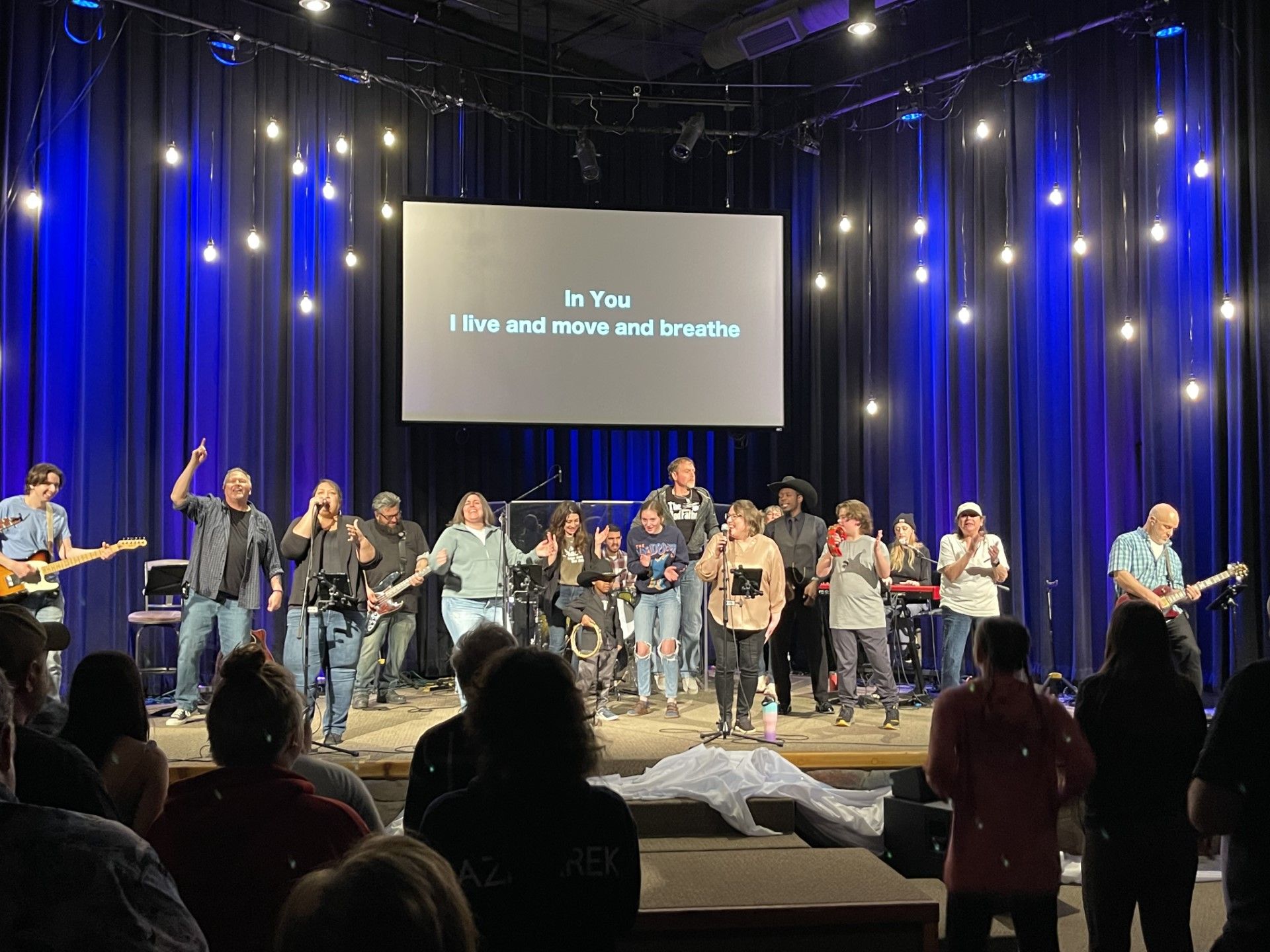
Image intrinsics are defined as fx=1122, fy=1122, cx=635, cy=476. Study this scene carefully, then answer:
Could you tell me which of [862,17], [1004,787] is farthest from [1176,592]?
[1004,787]

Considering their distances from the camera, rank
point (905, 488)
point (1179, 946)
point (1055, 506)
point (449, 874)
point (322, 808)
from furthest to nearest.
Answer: point (905, 488), point (1055, 506), point (1179, 946), point (322, 808), point (449, 874)

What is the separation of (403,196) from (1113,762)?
7.73 meters

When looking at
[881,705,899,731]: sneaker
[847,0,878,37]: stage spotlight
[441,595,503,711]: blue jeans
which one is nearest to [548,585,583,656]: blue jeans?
[441,595,503,711]: blue jeans

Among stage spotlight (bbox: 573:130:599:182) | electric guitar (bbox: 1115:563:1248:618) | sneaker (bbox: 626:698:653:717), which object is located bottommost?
sneaker (bbox: 626:698:653:717)

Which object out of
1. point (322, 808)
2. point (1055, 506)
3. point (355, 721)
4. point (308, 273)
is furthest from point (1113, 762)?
point (308, 273)

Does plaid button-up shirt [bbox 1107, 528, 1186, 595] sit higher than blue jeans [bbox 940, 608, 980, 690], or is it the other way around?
plaid button-up shirt [bbox 1107, 528, 1186, 595]

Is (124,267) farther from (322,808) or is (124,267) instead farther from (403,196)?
(322,808)

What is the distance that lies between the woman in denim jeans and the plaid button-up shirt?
12.4 feet

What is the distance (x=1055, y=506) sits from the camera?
9031 mm

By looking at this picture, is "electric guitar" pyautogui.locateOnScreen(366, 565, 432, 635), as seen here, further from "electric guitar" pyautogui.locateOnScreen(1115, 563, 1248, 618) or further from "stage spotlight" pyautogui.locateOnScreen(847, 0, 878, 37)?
"electric guitar" pyautogui.locateOnScreen(1115, 563, 1248, 618)

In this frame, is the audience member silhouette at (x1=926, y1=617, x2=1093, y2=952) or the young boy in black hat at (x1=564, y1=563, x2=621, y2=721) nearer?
the audience member silhouette at (x1=926, y1=617, x2=1093, y2=952)

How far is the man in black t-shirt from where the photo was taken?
209 centimetres

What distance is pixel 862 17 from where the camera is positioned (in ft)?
24.1

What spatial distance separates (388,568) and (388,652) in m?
1.12
